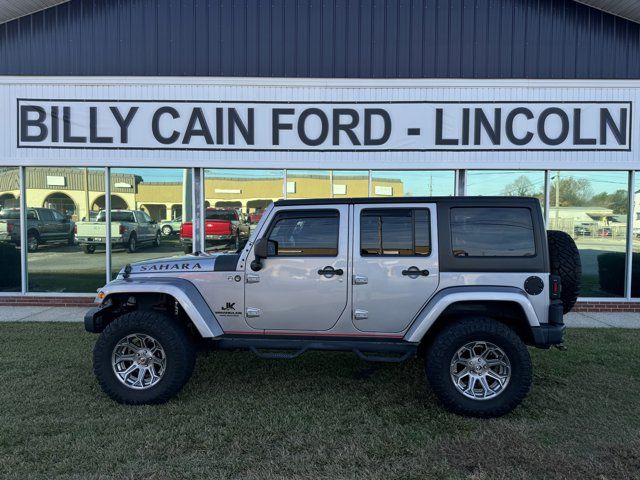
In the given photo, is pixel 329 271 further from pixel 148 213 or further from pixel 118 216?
pixel 118 216

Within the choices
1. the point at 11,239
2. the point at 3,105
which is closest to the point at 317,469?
the point at 11,239

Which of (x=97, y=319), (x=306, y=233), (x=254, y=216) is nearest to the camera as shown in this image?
(x=306, y=233)

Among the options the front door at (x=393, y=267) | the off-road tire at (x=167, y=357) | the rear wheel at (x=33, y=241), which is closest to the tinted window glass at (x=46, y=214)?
the rear wheel at (x=33, y=241)

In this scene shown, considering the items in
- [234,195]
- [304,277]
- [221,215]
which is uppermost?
[234,195]

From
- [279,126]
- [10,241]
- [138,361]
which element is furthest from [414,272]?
[10,241]

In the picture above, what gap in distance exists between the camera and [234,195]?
877 centimetres

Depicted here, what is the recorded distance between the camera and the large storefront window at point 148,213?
884 cm

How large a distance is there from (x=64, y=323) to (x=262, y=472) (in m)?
5.56

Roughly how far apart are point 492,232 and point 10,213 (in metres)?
8.78

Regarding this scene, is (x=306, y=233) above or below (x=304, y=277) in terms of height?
above

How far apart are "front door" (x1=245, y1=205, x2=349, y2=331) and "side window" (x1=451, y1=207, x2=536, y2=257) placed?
1.01 metres

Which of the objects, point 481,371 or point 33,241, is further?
point 33,241

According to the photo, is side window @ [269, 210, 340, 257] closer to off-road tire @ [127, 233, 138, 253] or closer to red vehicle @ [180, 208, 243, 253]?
red vehicle @ [180, 208, 243, 253]

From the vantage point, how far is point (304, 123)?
28.3 ft
